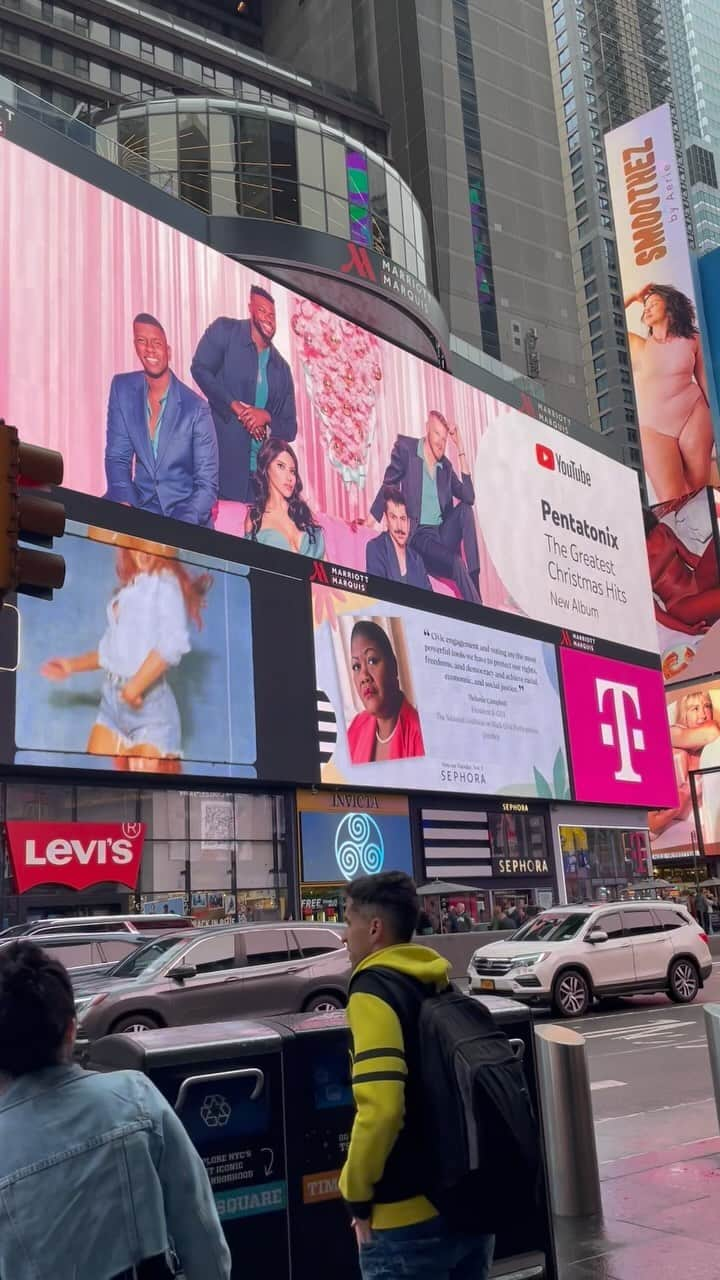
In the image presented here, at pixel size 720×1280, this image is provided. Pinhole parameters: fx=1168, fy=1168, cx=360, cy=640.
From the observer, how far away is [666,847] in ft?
257

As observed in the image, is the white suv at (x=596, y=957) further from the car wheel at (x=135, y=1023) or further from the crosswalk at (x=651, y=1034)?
the car wheel at (x=135, y=1023)

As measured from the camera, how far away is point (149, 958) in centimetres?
1468

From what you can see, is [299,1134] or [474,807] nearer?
[299,1134]

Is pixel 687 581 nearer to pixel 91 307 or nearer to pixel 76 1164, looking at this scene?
pixel 91 307

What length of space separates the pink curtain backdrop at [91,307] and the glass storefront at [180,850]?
790 cm

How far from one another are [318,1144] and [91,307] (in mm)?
29060

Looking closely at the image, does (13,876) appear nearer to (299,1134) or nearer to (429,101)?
(299,1134)

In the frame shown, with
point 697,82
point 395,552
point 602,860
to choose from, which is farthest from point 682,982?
point 697,82

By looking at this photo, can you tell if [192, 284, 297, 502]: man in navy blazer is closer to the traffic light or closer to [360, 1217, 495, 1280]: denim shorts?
the traffic light

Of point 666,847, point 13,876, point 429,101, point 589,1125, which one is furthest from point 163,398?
point 666,847

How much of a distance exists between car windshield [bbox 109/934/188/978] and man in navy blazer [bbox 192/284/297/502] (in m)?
19.8

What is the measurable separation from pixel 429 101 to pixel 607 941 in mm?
66254

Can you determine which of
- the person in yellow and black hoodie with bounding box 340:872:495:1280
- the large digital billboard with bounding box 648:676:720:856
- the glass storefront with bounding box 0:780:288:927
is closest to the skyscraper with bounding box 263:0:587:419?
the large digital billboard with bounding box 648:676:720:856

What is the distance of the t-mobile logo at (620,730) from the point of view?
4794 cm
